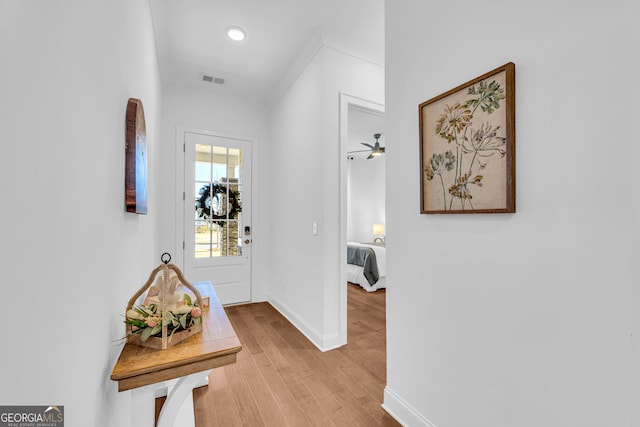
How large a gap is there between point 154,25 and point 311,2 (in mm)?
1291

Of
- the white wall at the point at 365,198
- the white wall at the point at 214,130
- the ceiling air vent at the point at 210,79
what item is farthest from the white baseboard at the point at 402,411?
the white wall at the point at 365,198

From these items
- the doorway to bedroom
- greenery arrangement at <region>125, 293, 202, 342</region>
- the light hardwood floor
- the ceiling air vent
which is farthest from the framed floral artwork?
the ceiling air vent

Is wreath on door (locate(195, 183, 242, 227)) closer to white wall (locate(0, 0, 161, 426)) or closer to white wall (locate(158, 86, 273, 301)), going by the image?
white wall (locate(158, 86, 273, 301))

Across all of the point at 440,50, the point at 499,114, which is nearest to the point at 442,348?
the point at 499,114

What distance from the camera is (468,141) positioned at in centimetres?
125

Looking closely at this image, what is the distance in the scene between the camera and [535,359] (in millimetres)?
1040

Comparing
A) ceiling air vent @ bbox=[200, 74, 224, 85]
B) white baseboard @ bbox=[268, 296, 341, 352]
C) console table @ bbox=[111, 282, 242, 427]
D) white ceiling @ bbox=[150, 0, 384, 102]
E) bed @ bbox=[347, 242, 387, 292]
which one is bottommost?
white baseboard @ bbox=[268, 296, 341, 352]

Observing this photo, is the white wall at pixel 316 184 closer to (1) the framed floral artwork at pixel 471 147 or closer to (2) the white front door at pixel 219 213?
(2) the white front door at pixel 219 213

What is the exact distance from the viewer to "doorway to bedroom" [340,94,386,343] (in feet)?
8.55

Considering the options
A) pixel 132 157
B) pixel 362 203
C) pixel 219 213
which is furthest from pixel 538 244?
pixel 362 203

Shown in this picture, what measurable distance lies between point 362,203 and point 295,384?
19.2ft

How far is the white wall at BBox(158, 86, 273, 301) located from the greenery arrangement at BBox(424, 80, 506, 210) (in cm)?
283

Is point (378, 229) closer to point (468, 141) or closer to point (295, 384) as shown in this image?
point (295, 384)

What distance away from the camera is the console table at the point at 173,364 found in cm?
84
